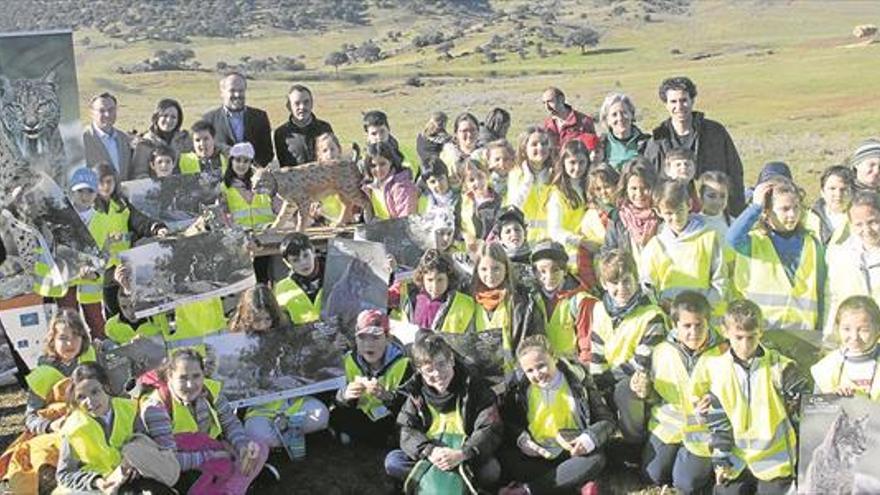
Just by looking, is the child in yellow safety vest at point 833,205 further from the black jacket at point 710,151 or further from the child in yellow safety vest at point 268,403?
the child in yellow safety vest at point 268,403

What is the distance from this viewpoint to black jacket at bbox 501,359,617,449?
711cm

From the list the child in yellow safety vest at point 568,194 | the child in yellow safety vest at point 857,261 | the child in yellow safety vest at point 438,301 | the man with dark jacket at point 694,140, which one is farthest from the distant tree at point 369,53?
the child in yellow safety vest at point 857,261

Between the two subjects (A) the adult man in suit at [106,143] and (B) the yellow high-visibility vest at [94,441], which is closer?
(B) the yellow high-visibility vest at [94,441]

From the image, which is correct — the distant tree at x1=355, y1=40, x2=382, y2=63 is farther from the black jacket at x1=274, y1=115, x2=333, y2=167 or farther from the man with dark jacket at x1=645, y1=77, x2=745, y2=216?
the man with dark jacket at x1=645, y1=77, x2=745, y2=216

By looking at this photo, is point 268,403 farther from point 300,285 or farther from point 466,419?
point 466,419

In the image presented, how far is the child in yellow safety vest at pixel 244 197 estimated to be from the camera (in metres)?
10.2

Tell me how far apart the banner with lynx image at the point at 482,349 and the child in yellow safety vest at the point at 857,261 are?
233 centimetres

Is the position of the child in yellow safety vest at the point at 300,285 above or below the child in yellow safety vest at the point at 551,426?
above

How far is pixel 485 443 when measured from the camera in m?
6.95

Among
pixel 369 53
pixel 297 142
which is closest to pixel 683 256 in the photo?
pixel 297 142

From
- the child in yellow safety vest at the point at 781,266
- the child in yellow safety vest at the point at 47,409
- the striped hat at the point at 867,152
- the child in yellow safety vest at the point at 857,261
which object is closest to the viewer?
the child in yellow safety vest at the point at 47,409

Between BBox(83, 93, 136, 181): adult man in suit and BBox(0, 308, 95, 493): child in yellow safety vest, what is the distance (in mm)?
3866

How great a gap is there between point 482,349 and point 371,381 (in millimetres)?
862

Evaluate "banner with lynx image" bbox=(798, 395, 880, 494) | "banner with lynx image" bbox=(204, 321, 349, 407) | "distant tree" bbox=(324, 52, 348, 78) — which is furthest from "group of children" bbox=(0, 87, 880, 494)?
"distant tree" bbox=(324, 52, 348, 78)
